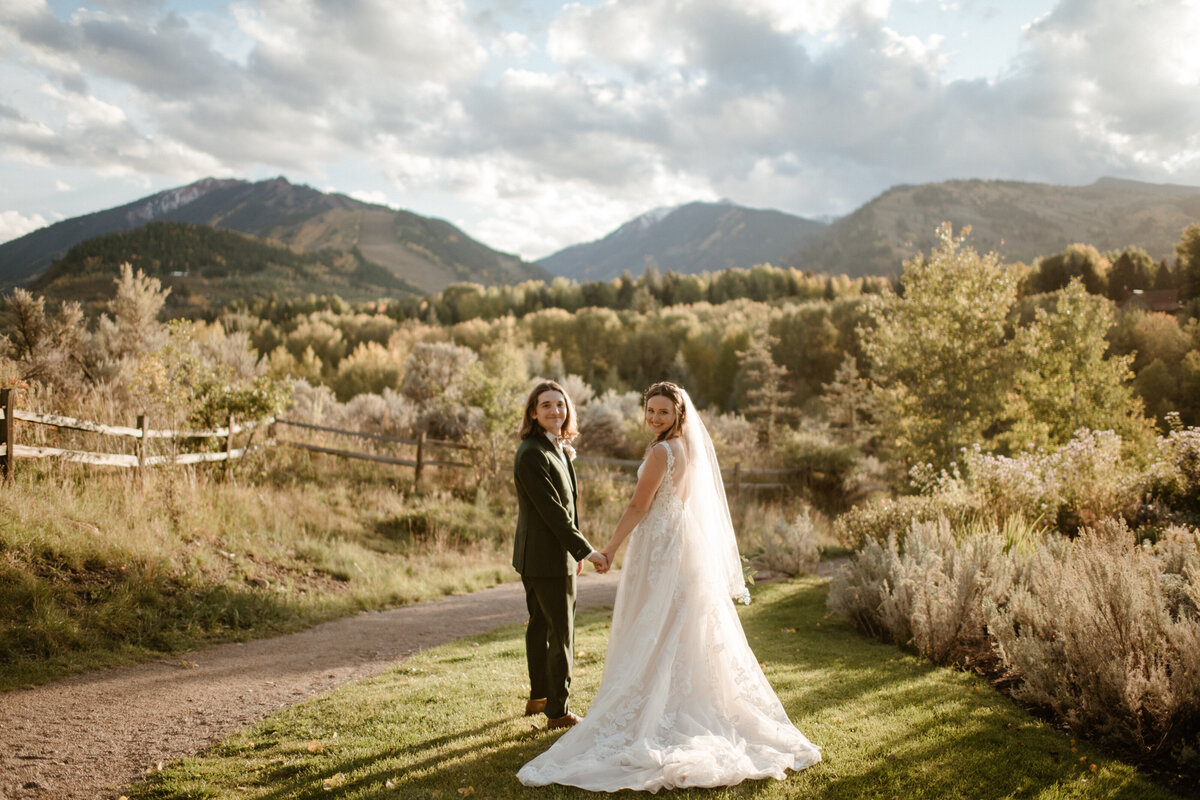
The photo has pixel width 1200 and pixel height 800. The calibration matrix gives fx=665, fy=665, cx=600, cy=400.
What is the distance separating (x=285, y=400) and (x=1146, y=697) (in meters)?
12.8

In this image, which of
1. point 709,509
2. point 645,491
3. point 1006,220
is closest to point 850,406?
point 709,509

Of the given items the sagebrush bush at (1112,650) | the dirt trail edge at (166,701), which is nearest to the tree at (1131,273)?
the sagebrush bush at (1112,650)

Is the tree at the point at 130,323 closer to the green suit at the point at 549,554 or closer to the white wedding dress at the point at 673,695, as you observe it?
the green suit at the point at 549,554

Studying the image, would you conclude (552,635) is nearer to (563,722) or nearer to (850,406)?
(563,722)

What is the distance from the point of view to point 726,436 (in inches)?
996

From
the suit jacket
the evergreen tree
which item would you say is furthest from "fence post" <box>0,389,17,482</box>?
the evergreen tree

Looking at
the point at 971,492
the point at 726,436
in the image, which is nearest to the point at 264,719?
the point at 971,492

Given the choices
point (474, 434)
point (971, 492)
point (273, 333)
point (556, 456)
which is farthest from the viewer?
point (273, 333)

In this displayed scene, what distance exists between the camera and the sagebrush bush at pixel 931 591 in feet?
18.5

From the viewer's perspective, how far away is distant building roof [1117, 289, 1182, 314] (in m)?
37.8

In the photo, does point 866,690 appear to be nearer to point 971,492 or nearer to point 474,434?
point 971,492

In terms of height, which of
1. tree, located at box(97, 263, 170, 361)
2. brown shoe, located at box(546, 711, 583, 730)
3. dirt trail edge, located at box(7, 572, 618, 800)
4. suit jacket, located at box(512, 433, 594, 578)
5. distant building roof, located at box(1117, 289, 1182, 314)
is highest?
distant building roof, located at box(1117, 289, 1182, 314)

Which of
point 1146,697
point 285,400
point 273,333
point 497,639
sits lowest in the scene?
point 497,639

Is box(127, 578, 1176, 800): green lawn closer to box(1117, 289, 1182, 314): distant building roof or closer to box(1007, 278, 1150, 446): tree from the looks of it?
box(1007, 278, 1150, 446): tree
